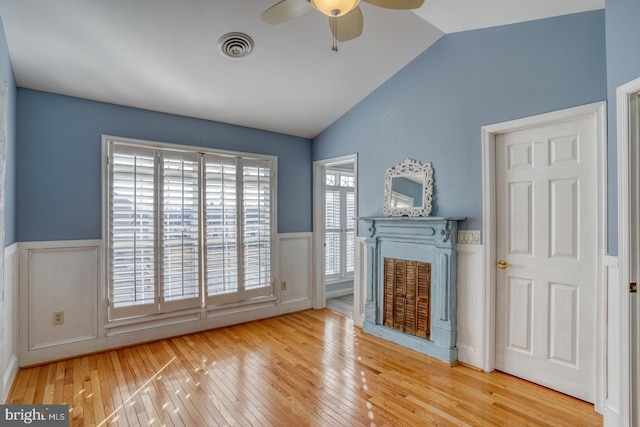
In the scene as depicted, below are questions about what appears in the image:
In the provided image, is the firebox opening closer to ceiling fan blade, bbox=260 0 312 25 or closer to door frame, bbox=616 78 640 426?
door frame, bbox=616 78 640 426

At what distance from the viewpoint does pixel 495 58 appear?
280 centimetres

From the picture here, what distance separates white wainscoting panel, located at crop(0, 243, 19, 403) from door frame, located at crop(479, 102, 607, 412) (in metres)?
3.68

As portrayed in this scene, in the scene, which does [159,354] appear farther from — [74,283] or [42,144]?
[42,144]

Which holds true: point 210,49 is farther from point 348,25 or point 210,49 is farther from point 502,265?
point 502,265

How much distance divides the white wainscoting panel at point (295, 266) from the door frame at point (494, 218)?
245 cm

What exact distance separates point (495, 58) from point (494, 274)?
1.83 meters

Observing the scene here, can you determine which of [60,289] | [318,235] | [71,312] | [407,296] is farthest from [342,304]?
[60,289]

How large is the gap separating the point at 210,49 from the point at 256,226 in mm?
2114

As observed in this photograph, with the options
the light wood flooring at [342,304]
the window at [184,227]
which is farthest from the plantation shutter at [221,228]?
the light wood flooring at [342,304]

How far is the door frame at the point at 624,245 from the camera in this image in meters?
1.83

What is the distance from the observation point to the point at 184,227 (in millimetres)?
3693

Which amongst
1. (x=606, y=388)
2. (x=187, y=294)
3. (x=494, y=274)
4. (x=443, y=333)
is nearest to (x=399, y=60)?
(x=494, y=274)

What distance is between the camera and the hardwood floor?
7.24ft

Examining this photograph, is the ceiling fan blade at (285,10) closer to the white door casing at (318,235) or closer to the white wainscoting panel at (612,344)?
the white wainscoting panel at (612,344)
